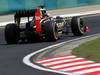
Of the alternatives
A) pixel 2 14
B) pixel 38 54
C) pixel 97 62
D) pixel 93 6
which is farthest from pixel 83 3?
pixel 97 62

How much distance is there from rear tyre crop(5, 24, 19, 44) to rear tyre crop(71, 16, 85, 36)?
2.70 m

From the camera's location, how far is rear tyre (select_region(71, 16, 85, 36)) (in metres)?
19.4

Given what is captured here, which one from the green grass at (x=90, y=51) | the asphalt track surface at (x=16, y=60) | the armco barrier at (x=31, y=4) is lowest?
the asphalt track surface at (x=16, y=60)

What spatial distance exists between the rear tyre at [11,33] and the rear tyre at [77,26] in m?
2.70

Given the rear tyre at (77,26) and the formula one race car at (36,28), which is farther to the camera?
the rear tyre at (77,26)

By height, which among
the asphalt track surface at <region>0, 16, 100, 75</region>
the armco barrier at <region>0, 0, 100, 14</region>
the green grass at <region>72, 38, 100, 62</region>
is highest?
the armco barrier at <region>0, 0, 100, 14</region>

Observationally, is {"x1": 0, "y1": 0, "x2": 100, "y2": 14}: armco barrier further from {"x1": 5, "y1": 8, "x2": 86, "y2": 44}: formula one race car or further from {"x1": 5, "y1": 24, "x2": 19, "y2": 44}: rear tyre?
{"x1": 5, "y1": 24, "x2": 19, "y2": 44}: rear tyre

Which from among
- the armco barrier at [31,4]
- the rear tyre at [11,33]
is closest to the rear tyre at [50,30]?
the rear tyre at [11,33]

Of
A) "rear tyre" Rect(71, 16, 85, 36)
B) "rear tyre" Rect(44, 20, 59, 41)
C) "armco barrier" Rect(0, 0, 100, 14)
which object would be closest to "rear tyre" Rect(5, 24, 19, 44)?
"rear tyre" Rect(44, 20, 59, 41)

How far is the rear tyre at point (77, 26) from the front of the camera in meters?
19.4

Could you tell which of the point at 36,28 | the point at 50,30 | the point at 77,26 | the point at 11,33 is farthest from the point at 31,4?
the point at 50,30

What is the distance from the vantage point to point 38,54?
14102 mm

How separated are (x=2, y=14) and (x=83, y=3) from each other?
8097mm

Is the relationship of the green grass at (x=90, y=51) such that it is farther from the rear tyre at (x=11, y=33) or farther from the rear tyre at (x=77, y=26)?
the rear tyre at (x=77, y=26)
